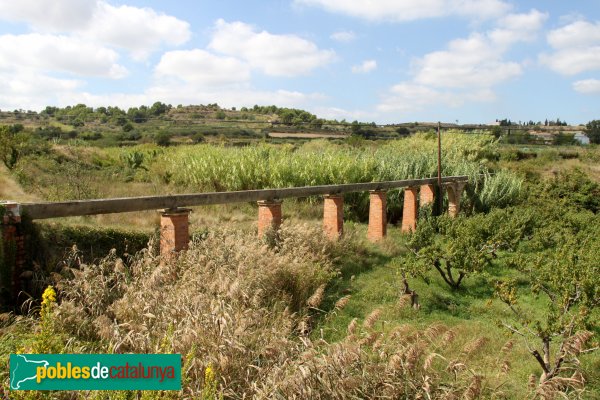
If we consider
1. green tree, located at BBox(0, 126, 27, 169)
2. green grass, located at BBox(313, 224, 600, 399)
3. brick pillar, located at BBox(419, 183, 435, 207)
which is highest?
green tree, located at BBox(0, 126, 27, 169)

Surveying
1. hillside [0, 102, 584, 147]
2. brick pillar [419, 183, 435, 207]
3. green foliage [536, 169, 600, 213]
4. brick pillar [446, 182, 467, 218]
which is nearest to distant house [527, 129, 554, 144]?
hillside [0, 102, 584, 147]

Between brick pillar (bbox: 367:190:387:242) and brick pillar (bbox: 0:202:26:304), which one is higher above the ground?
brick pillar (bbox: 0:202:26:304)

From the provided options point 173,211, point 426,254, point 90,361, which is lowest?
point 426,254

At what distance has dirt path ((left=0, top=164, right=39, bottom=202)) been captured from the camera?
38.9 ft

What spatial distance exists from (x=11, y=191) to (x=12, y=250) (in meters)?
8.94

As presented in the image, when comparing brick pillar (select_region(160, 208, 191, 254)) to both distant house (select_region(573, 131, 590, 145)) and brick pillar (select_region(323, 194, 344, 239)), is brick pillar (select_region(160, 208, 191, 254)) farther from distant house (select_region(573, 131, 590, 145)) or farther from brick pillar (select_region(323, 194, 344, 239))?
distant house (select_region(573, 131, 590, 145))

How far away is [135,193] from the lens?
558 inches

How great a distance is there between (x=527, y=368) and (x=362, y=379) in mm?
3720

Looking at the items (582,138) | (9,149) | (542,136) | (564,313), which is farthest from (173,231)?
(582,138)

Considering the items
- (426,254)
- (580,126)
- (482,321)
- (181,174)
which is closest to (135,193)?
(181,174)

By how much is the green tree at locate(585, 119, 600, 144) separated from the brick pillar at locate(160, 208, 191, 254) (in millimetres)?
42689

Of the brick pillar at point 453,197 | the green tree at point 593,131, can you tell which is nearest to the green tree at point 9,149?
the brick pillar at point 453,197

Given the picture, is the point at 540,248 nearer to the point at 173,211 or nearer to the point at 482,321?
the point at 482,321

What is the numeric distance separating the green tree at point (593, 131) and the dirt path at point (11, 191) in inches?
1668
